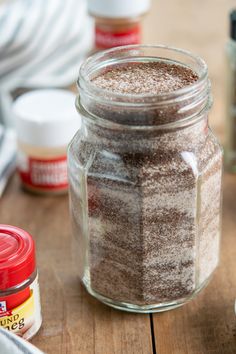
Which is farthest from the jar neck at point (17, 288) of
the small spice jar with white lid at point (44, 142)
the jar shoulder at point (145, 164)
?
the small spice jar with white lid at point (44, 142)

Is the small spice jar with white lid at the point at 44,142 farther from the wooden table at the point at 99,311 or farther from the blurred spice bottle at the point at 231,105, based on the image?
the blurred spice bottle at the point at 231,105

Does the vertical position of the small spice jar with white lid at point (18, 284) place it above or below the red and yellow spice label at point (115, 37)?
below

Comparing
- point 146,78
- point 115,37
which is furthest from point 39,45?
point 146,78

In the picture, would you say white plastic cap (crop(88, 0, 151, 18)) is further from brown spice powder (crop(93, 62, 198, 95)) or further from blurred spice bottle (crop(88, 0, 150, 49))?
brown spice powder (crop(93, 62, 198, 95))

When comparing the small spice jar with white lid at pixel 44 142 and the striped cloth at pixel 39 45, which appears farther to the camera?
the striped cloth at pixel 39 45

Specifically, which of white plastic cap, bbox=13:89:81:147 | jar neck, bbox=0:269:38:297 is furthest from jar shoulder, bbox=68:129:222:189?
white plastic cap, bbox=13:89:81:147

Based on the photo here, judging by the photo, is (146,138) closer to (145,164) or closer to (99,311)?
(145,164)
